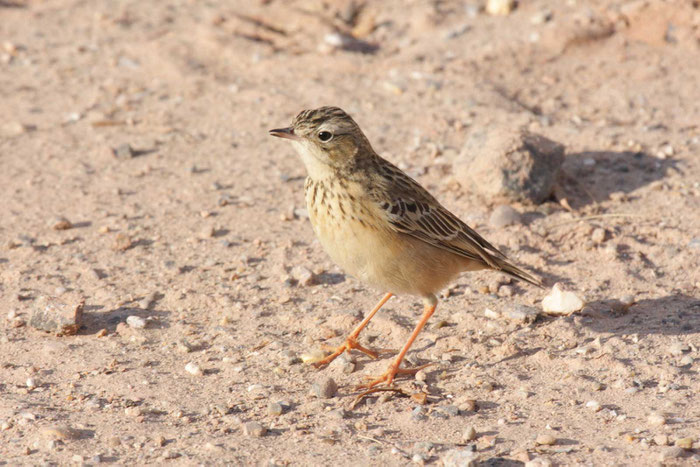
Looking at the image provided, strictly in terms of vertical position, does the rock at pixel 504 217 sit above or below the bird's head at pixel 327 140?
below

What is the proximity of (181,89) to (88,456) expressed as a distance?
6433mm

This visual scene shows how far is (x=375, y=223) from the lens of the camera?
5645mm

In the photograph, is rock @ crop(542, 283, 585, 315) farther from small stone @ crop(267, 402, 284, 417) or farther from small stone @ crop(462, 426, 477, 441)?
small stone @ crop(267, 402, 284, 417)

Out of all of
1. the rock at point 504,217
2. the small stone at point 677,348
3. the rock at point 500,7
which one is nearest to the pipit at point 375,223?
the small stone at point 677,348

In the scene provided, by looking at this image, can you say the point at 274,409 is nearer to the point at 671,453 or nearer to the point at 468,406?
the point at 468,406

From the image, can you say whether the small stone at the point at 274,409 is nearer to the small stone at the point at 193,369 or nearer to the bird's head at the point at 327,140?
the small stone at the point at 193,369

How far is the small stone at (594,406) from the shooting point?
5.29m

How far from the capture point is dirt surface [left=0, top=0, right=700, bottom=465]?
204 inches

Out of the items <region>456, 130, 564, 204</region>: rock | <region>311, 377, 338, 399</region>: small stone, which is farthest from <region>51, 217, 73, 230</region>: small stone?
<region>456, 130, 564, 204</region>: rock

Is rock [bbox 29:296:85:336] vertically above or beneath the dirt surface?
beneath

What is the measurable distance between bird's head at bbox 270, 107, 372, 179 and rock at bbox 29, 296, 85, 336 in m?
2.03

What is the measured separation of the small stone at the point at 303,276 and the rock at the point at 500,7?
6.13m

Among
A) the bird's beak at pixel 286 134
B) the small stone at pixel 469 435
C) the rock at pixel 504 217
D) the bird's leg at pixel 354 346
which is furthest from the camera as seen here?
the rock at pixel 504 217

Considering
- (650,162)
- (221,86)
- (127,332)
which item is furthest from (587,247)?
(221,86)
